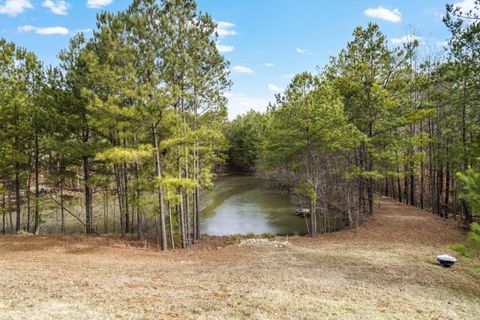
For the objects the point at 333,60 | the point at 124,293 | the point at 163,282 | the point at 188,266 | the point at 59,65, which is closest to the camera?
the point at 124,293

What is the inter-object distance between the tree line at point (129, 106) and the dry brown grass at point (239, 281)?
122 inches

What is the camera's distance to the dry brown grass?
17.9 feet

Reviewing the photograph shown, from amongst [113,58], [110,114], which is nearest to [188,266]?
[110,114]

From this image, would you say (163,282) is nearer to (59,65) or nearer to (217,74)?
(217,74)

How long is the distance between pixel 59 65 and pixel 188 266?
36.2 ft

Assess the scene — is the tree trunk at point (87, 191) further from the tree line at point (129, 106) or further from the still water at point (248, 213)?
the still water at point (248, 213)

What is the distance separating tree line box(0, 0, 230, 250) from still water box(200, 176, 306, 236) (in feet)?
18.6

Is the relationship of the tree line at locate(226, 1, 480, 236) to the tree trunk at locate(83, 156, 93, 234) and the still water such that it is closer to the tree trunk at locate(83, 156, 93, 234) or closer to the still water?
the still water

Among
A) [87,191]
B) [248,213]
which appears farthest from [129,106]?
[248,213]

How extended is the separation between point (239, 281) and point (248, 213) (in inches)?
704

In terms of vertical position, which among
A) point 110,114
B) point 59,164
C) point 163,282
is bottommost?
point 163,282

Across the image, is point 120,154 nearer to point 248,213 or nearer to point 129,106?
point 129,106

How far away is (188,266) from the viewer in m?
9.38

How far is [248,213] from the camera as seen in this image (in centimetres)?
2534
